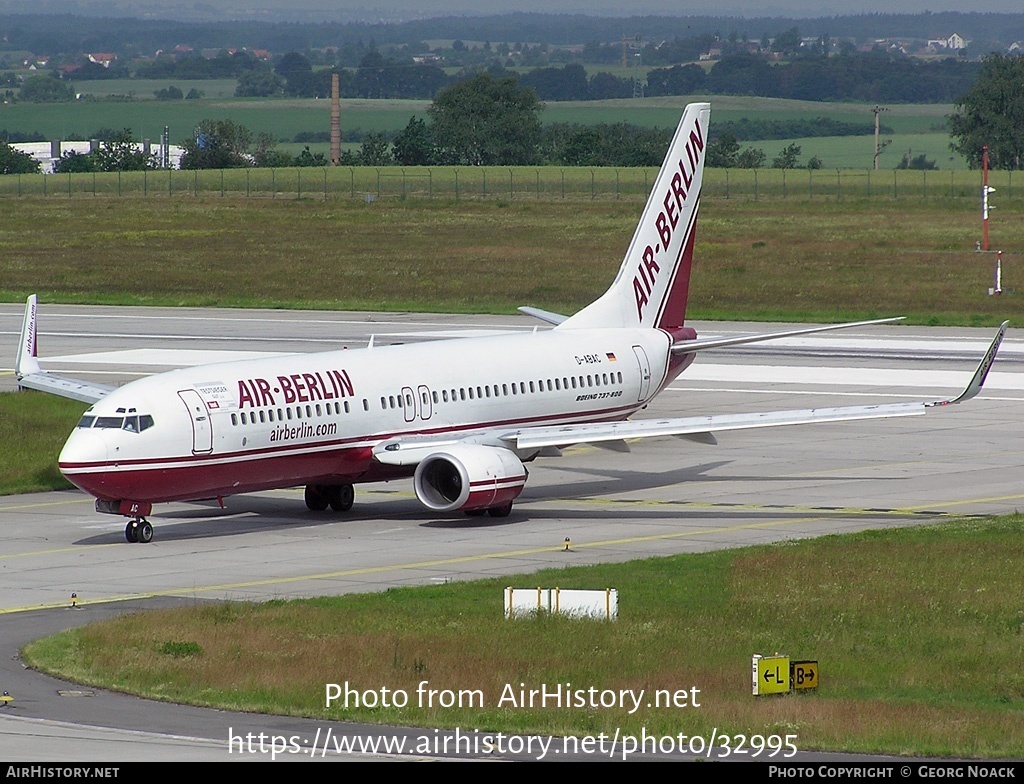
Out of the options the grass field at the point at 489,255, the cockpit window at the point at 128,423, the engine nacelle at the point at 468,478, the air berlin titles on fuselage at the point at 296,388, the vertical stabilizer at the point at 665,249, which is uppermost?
the vertical stabilizer at the point at 665,249

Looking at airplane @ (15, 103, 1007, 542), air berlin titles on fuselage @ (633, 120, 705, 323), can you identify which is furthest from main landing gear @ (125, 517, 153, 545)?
air berlin titles on fuselage @ (633, 120, 705, 323)

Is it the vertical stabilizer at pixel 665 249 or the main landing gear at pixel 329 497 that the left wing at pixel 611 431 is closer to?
the main landing gear at pixel 329 497

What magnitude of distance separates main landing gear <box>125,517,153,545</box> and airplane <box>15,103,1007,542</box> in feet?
0.12

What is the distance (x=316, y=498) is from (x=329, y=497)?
345 millimetres

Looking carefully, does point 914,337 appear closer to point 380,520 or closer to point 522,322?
Result: point 522,322

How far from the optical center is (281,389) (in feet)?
138

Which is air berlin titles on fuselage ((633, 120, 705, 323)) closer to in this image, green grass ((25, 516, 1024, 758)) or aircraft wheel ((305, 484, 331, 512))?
aircraft wheel ((305, 484, 331, 512))

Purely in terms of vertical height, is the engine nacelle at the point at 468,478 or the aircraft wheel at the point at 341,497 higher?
the engine nacelle at the point at 468,478

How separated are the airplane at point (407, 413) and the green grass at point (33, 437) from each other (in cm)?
244

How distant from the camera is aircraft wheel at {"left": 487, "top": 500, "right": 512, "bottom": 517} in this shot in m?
44.0

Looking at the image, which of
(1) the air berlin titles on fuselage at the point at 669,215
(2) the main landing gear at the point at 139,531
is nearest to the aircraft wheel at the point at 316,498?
(2) the main landing gear at the point at 139,531

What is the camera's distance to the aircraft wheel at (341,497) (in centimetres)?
4512

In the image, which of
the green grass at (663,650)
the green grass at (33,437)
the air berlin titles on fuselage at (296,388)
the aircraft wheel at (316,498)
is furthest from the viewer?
the green grass at (33,437)

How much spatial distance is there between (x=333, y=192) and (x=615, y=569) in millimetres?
164256
